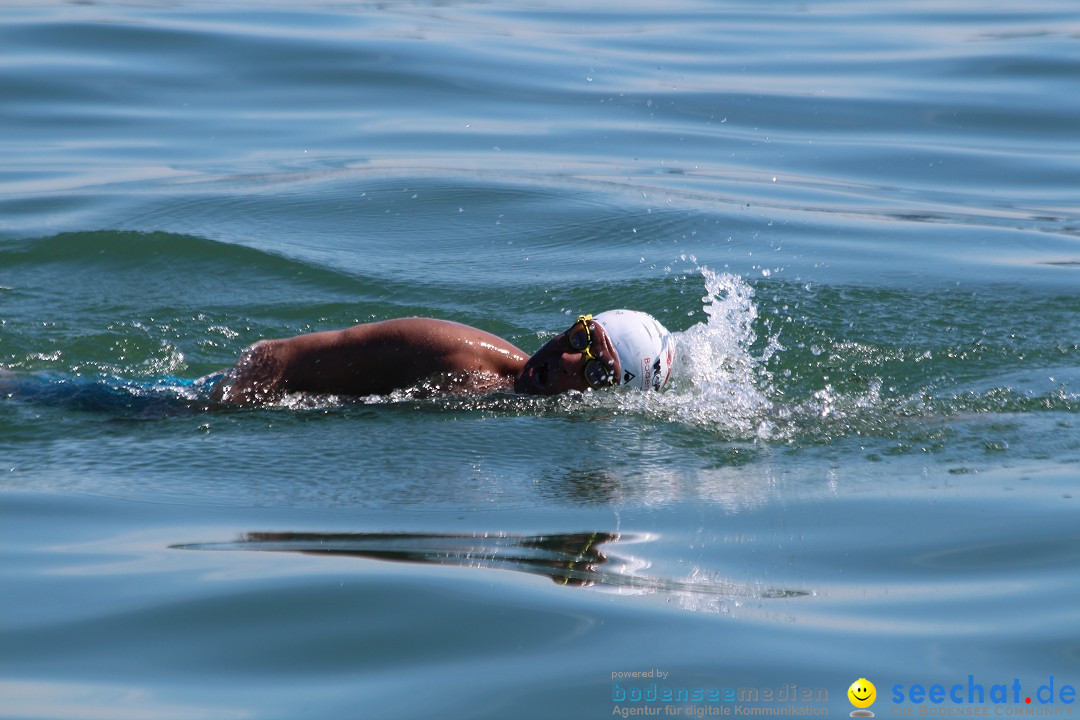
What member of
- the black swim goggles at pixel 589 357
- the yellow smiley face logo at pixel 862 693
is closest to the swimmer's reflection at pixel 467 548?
the yellow smiley face logo at pixel 862 693

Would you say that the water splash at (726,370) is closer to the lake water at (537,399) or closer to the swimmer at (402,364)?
the lake water at (537,399)

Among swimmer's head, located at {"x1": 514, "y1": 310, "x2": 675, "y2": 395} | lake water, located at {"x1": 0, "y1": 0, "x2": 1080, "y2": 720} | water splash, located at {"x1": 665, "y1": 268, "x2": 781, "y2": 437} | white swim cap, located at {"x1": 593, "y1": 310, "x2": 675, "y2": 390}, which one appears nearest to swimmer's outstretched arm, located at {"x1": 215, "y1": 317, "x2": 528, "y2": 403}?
lake water, located at {"x1": 0, "y1": 0, "x2": 1080, "y2": 720}

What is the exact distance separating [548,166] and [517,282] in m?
3.66

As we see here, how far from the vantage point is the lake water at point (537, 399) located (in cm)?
451

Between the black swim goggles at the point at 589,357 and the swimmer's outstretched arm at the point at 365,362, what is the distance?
454 millimetres

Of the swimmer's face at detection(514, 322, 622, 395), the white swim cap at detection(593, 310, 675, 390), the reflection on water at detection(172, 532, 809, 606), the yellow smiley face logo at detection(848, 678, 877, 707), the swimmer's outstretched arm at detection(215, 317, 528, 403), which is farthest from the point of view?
the white swim cap at detection(593, 310, 675, 390)

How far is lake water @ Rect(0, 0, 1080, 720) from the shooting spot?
4512 millimetres

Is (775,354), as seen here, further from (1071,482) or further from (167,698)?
(167,698)

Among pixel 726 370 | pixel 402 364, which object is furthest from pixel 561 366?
pixel 726 370

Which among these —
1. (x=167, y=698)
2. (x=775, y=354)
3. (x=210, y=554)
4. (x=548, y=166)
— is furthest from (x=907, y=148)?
(x=167, y=698)

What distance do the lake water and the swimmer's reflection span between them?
0.08ft

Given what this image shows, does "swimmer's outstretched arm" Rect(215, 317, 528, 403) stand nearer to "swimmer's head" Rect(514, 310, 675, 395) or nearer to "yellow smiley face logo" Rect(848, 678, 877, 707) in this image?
"swimmer's head" Rect(514, 310, 675, 395)

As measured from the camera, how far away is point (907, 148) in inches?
596

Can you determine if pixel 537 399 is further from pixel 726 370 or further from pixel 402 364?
pixel 726 370
